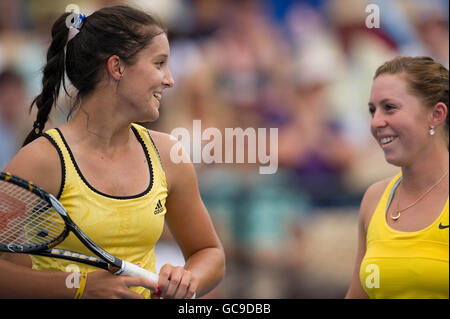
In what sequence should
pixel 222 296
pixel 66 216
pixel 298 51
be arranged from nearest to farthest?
pixel 66 216 → pixel 222 296 → pixel 298 51

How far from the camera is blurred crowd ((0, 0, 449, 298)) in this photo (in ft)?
14.9

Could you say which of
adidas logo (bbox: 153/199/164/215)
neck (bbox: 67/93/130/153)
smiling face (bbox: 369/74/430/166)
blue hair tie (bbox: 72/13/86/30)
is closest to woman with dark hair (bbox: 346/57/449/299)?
smiling face (bbox: 369/74/430/166)

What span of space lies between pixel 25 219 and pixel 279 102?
10.8 ft

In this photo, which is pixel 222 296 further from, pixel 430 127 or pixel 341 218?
pixel 430 127

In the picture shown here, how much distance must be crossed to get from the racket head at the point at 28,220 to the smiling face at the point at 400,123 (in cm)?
108

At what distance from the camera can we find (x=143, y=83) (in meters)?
2.03

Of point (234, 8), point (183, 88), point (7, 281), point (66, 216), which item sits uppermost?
point (234, 8)

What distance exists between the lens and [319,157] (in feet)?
16.0

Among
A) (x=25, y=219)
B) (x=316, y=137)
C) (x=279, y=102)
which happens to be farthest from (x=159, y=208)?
(x=279, y=102)

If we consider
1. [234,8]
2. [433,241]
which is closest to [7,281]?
[433,241]

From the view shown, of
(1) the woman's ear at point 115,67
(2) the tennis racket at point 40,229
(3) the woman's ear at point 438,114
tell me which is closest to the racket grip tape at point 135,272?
(2) the tennis racket at point 40,229

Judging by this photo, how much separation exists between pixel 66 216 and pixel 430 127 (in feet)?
4.01

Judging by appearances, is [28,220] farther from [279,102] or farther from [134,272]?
[279,102]

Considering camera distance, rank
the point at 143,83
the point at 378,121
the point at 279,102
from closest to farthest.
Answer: the point at 143,83, the point at 378,121, the point at 279,102
